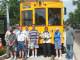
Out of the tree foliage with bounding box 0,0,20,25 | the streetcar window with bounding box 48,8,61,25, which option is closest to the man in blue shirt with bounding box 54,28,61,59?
the streetcar window with bounding box 48,8,61,25

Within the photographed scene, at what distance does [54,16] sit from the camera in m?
21.5

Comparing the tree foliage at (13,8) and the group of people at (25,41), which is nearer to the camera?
the group of people at (25,41)

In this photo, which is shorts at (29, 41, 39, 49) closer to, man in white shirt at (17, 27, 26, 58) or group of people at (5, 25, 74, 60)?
group of people at (5, 25, 74, 60)

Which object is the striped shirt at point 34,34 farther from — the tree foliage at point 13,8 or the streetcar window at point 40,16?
the tree foliage at point 13,8

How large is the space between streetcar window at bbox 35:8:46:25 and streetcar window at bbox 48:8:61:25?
Result: 0.35m

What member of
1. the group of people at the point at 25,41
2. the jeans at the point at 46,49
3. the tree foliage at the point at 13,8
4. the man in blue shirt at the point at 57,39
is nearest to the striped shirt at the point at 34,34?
the group of people at the point at 25,41

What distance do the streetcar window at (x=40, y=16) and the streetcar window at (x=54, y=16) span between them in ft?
1.14

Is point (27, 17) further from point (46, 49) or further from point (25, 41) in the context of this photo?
point (25, 41)

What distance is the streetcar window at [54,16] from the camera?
2142cm

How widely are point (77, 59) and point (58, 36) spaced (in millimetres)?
1903

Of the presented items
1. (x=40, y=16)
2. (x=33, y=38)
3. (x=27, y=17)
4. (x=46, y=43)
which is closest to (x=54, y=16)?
(x=40, y=16)

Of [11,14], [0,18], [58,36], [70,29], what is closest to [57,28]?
[58,36]

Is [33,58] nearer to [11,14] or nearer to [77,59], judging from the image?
[77,59]

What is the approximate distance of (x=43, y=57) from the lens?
20.0 m
